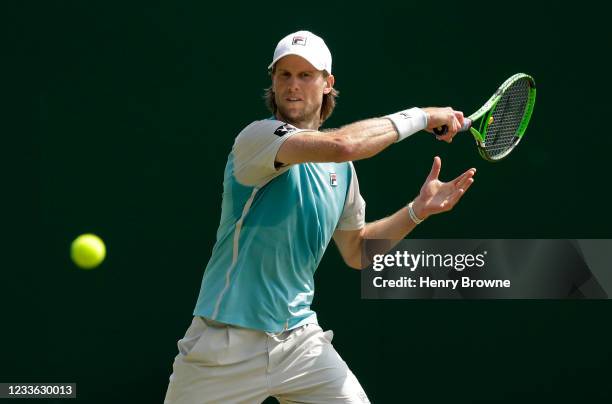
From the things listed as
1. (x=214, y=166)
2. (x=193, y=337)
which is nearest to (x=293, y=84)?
(x=193, y=337)

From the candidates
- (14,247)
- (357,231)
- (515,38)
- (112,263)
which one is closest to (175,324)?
(112,263)

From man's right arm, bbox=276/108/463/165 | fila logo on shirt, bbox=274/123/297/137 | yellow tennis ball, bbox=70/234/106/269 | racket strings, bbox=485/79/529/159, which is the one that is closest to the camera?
man's right arm, bbox=276/108/463/165

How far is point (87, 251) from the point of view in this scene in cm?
529

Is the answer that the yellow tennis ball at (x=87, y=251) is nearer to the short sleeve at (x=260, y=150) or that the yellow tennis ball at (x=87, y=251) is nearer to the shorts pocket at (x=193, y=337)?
the shorts pocket at (x=193, y=337)

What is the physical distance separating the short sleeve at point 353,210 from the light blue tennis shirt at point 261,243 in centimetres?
34

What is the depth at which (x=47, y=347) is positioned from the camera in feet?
18.3

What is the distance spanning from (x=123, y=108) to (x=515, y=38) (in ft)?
6.59

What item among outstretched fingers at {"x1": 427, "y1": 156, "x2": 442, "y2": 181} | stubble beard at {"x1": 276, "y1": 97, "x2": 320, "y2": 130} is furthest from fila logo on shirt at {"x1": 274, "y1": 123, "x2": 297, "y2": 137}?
outstretched fingers at {"x1": 427, "y1": 156, "x2": 442, "y2": 181}

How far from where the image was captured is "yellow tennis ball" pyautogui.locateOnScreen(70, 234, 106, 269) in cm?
530

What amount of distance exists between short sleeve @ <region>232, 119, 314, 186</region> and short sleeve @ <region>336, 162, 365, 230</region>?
54cm

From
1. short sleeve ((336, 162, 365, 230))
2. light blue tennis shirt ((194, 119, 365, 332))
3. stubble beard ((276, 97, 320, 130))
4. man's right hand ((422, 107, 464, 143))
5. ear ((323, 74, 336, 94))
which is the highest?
ear ((323, 74, 336, 94))

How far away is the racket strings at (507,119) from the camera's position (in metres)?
4.93

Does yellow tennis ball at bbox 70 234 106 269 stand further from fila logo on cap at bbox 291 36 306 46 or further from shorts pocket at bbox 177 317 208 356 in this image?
fila logo on cap at bbox 291 36 306 46

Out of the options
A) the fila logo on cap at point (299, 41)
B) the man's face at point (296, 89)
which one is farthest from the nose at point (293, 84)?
the fila logo on cap at point (299, 41)
